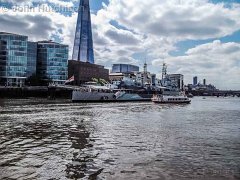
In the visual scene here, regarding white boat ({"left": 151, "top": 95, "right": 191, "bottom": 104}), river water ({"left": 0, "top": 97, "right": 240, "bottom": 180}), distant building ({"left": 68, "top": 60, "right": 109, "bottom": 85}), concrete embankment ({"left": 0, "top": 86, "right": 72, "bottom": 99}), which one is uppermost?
distant building ({"left": 68, "top": 60, "right": 109, "bottom": 85})

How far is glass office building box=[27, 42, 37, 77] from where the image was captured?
485 ft

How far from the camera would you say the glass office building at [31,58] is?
148 metres

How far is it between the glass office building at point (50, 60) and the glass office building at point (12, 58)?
14881 mm

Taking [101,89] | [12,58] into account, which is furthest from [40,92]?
[101,89]

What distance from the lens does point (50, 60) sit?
155875mm

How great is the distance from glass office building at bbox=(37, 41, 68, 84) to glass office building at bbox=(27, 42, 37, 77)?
5.29 metres

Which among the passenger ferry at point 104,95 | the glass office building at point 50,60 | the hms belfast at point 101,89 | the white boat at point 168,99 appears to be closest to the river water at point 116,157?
the passenger ferry at point 104,95

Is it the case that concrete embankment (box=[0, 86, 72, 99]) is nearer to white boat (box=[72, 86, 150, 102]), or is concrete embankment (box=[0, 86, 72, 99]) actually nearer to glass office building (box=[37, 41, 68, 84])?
white boat (box=[72, 86, 150, 102])

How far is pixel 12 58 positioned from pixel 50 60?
22285 mm

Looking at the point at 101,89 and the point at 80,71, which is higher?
the point at 80,71

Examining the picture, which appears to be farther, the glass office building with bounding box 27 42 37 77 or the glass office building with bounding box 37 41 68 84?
the glass office building with bounding box 37 41 68 84

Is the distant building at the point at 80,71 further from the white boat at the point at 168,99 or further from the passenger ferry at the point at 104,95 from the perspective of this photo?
the white boat at the point at 168,99

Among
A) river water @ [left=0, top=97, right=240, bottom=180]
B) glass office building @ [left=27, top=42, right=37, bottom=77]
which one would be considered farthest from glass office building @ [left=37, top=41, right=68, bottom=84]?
river water @ [left=0, top=97, right=240, bottom=180]

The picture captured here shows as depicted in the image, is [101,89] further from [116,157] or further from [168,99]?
[116,157]
